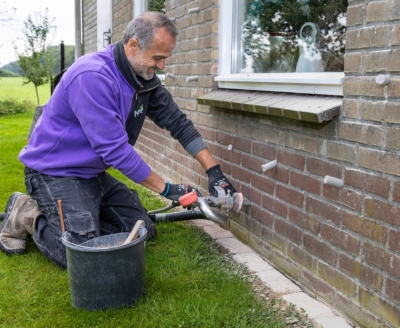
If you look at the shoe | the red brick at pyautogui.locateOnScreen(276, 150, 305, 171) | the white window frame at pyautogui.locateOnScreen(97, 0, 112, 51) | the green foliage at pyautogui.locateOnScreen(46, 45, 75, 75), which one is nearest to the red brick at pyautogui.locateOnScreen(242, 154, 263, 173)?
the red brick at pyautogui.locateOnScreen(276, 150, 305, 171)

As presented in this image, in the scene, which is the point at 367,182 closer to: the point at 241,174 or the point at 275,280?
the point at 275,280

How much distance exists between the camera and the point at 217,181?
3.16 metres

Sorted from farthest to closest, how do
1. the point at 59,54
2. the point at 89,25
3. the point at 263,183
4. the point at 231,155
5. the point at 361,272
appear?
the point at 59,54 < the point at 89,25 < the point at 231,155 < the point at 263,183 < the point at 361,272

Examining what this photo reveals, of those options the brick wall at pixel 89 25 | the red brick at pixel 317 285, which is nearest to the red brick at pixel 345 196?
the red brick at pixel 317 285

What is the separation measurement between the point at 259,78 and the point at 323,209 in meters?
1.00

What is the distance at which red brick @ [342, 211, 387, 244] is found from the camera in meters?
2.09

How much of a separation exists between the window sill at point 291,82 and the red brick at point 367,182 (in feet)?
1.36

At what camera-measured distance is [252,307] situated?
2.42 meters

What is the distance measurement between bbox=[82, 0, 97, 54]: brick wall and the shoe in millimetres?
6504

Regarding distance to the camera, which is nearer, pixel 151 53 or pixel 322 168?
pixel 322 168

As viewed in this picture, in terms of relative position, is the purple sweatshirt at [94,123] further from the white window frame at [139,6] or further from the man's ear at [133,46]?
the white window frame at [139,6]

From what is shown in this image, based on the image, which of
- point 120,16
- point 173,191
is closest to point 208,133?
point 173,191

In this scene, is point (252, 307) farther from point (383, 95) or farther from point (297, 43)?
point (297, 43)

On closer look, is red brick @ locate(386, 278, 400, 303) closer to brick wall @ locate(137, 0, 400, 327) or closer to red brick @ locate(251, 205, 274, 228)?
brick wall @ locate(137, 0, 400, 327)
